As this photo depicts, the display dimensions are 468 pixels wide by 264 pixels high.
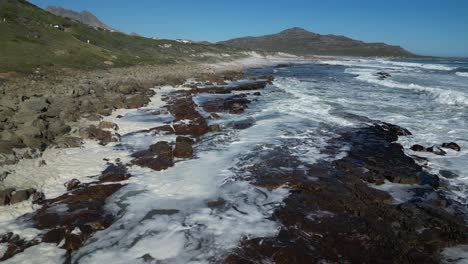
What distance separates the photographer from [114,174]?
34.9 ft

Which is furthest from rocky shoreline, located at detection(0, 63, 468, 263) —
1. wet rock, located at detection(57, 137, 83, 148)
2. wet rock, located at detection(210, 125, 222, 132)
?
wet rock, located at detection(210, 125, 222, 132)

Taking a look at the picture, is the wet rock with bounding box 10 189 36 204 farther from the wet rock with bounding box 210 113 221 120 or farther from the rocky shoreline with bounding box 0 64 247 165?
the wet rock with bounding box 210 113 221 120

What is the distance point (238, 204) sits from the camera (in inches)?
356

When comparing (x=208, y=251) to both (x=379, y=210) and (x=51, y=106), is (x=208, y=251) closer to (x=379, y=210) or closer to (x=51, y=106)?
(x=379, y=210)

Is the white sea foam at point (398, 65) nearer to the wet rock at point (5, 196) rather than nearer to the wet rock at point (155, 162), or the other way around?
the wet rock at point (155, 162)

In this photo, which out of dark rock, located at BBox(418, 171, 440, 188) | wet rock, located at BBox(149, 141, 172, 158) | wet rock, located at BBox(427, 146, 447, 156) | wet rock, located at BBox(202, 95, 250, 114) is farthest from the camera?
wet rock, located at BBox(202, 95, 250, 114)

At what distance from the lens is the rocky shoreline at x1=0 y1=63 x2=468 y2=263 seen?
23.2ft

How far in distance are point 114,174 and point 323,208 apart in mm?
5999

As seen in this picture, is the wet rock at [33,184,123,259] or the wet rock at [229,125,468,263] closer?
the wet rock at [229,125,468,263]

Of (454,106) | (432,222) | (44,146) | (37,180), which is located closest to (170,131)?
(44,146)

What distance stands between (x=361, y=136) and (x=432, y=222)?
7506 mm

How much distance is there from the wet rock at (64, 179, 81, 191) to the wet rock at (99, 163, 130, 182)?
2.27ft

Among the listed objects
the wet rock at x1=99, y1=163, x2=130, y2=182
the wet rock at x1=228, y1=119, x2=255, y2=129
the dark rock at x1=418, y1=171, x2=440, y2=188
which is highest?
the wet rock at x1=99, y1=163, x2=130, y2=182

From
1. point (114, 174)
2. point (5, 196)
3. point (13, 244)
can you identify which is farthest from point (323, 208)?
point (5, 196)
